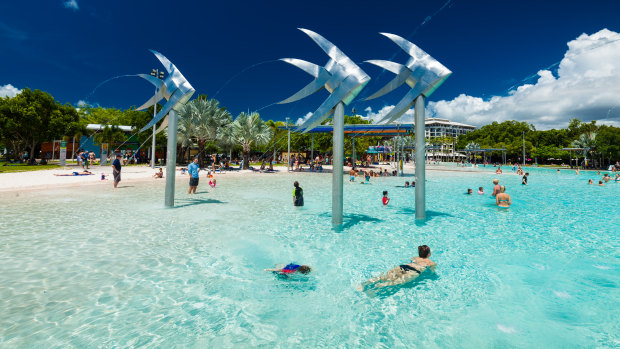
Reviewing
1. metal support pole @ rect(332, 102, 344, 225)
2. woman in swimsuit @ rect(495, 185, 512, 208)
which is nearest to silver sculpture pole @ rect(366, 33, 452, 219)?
metal support pole @ rect(332, 102, 344, 225)

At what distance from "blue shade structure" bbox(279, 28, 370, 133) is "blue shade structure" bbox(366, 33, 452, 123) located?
3.07 feet

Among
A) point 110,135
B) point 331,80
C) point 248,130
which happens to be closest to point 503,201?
point 331,80

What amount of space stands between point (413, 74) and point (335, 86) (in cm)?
278

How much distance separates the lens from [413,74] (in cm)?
924

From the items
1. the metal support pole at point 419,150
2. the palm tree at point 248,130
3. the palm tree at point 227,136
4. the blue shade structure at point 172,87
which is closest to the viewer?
the metal support pole at point 419,150

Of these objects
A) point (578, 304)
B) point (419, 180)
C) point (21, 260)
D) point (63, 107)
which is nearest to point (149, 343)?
point (21, 260)

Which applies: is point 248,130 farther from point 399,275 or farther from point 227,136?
point 399,275

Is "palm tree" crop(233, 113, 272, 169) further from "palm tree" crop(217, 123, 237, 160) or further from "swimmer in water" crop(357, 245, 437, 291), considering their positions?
"swimmer in water" crop(357, 245, 437, 291)

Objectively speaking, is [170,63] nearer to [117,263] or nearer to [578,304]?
[117,263]

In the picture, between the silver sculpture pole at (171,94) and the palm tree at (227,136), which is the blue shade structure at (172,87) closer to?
the silver sculpture pole at (171,94)

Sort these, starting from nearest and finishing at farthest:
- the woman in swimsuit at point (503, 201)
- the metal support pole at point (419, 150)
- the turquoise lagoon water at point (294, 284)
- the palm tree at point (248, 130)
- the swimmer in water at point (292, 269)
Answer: the turquoise lagoon water at point (294, 284)
the swimmer in water at point (292, 269)
the metal support pole at point (419, 150)
the woman in swimsuit at point (503, 201)
the palm tree at point (248, 130)

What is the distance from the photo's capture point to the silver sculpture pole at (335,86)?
8.31 m

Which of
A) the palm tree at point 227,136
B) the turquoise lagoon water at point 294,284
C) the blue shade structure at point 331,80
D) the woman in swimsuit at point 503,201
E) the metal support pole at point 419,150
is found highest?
the palm tree at point 227,136

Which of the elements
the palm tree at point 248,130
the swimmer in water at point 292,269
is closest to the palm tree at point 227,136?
the palm tree at point 248,130
